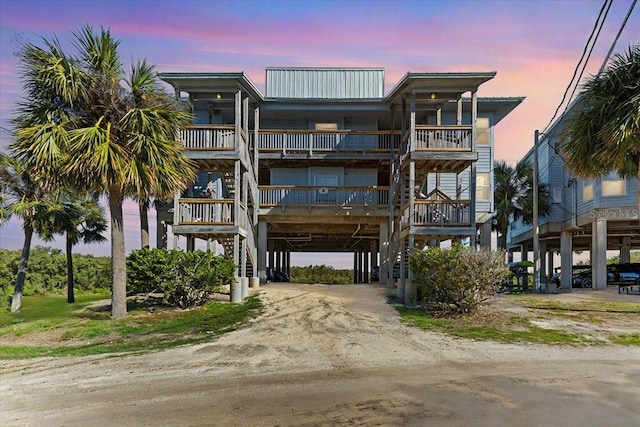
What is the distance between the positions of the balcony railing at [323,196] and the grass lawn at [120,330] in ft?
25.2

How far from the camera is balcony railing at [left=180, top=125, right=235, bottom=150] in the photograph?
19266 mm

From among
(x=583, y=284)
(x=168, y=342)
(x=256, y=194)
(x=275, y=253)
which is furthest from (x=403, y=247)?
(x=275, y=253)

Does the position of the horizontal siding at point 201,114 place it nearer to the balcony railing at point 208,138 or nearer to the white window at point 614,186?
the balcony railing at point 208,138

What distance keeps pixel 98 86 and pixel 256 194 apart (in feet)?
33.0

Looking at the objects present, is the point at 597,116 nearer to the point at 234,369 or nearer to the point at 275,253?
the point at 234,369

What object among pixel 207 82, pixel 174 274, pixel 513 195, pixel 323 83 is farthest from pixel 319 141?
pixel 513 195

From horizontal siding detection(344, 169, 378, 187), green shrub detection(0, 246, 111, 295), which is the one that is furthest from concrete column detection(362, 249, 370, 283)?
green shrub detection(0, 246, 111, 295)

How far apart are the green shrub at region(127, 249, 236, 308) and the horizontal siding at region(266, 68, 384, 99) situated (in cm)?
1131

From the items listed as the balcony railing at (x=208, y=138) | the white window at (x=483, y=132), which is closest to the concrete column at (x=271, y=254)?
the balcony railing at (x=208, y=138)

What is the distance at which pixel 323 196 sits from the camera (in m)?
23.8

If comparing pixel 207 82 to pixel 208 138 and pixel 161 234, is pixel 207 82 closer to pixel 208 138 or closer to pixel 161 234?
pixel 208 138

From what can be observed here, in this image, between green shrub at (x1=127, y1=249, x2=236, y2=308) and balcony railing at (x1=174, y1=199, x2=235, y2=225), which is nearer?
green shrub at (x1=127, y1=249, x2=236, y2=308)

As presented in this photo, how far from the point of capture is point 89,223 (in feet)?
85.7

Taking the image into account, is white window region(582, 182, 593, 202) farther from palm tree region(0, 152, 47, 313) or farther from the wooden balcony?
palm tree region(0, 152, 47, 313)
